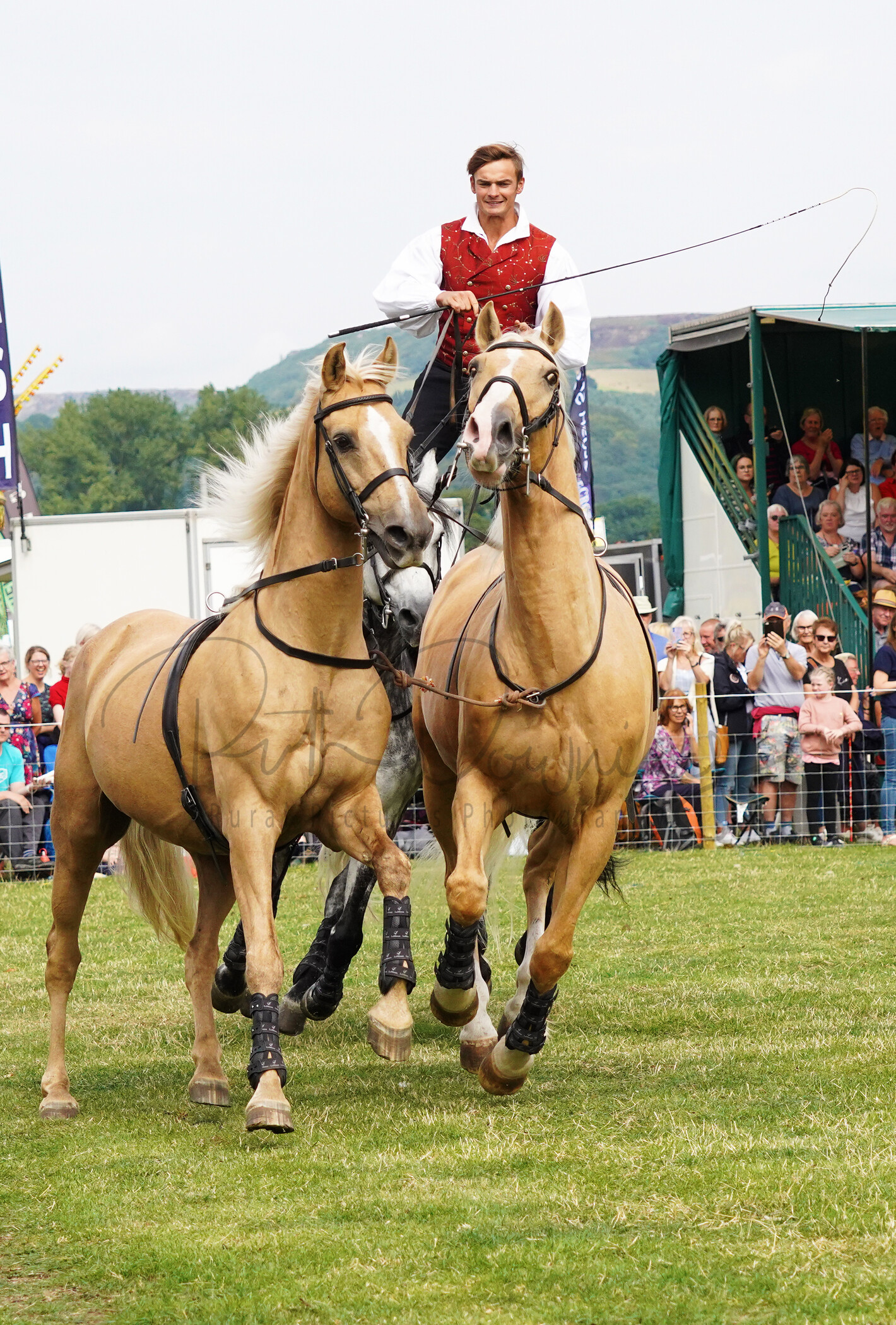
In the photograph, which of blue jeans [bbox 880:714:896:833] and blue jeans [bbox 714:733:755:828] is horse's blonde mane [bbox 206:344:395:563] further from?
blue jeans [bbox 880:714:896:833]

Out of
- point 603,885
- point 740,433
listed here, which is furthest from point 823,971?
point 740,433

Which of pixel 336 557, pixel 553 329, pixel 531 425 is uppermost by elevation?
pixel 553 329

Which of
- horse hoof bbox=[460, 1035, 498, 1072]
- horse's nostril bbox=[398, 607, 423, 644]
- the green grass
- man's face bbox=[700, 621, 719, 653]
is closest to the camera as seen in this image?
the green grass

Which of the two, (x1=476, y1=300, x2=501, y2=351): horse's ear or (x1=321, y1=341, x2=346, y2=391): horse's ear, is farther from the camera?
(x1=476, y1=300, x2=501, y2=351): horse's ear

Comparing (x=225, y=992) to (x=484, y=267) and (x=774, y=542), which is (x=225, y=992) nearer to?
(x=484, y=267)

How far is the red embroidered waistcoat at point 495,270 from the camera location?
22.1 feet

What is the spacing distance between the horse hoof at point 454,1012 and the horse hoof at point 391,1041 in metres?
0.85

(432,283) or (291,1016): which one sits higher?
(432,283)

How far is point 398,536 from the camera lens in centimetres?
499

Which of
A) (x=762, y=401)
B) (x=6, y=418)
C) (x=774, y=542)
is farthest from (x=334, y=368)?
(x=6, y=418)

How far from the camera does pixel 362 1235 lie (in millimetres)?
4016

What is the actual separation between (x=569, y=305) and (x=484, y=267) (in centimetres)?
53

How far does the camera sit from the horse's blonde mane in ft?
17.9

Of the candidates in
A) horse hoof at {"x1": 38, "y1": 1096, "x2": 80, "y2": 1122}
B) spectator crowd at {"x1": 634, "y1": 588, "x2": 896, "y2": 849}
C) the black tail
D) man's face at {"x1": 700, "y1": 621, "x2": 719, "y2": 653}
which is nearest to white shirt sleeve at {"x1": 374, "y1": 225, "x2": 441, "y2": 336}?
the black tail
